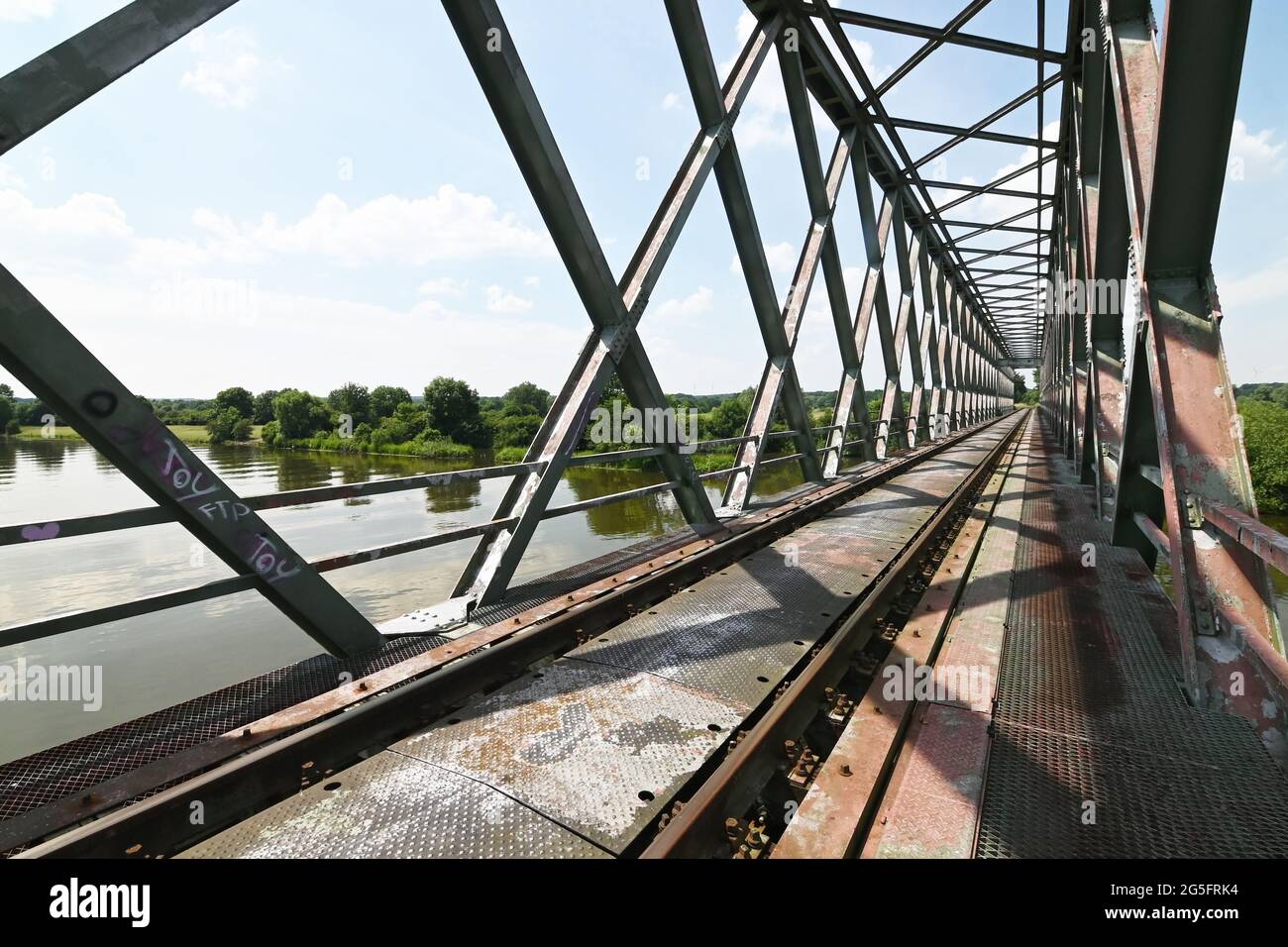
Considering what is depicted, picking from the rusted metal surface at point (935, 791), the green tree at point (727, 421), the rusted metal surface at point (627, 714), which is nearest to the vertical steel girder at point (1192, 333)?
the rusted metal surface at point (935, 791)

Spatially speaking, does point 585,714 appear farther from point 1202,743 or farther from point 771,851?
point 1202,743

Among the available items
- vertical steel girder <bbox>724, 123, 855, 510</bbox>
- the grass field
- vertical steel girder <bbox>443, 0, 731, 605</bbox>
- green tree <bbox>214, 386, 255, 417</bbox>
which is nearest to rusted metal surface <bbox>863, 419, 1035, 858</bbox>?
vertical steel girder <bbox>443, 0, 731, 605</bbox>

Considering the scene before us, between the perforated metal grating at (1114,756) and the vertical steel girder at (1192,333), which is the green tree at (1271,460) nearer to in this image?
the vertical steel girder at (1192,333)

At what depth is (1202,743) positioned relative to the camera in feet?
6.81

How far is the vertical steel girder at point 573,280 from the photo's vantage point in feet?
12.6

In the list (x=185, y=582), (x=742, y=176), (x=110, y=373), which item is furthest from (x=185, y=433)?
(x=110, y=373)

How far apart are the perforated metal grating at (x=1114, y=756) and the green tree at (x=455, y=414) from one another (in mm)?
36331

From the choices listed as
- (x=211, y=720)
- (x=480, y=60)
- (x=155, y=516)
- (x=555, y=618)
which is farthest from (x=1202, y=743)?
(x=480, y=60)

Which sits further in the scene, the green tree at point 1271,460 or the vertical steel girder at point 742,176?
the green tree at point 1271,460
